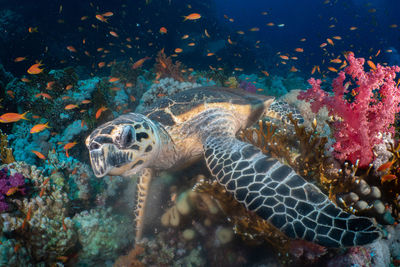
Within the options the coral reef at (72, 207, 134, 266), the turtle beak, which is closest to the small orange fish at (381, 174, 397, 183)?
the turtle beak

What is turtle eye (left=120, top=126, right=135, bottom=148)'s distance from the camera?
239 cm

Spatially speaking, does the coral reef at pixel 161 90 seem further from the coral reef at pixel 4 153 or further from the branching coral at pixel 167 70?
the coral reef at pixel 4 153

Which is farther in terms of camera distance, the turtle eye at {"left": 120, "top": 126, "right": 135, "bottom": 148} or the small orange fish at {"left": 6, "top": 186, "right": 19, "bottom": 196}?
the small orange fish at {"left": 6, "top": 186, "right": 19, "bottom": 196}

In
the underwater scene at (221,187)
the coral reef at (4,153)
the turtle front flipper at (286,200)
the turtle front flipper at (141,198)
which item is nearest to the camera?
the turtle front flipper at (286,200)

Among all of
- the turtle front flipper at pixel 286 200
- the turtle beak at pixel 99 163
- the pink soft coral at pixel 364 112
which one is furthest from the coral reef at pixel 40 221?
the pink soft coral at pixel 364 112

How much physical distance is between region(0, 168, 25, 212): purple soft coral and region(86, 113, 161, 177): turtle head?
173cm

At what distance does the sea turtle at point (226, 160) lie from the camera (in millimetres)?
1667

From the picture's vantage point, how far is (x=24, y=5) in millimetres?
15125

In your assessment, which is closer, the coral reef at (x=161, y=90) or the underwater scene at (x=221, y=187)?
the underwater scene at (x=221, y=187)

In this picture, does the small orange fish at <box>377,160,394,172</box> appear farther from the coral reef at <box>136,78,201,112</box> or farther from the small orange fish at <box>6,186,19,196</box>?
the coral reef at <box>136,78,201,112</box>

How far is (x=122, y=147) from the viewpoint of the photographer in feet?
7.86

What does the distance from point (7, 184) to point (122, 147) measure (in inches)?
87.0

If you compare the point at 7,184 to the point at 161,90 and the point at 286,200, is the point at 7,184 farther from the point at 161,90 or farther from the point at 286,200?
the point at 161,90

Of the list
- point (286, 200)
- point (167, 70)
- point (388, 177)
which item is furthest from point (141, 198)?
point (167, 70)
